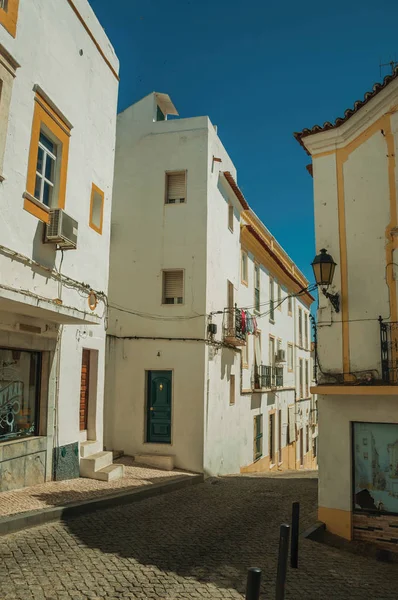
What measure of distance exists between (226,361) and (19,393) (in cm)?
A: 852

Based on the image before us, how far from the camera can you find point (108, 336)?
15.0m

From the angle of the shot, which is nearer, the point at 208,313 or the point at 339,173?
the point at 339,173

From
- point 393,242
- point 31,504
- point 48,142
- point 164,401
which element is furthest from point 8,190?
point 164,401

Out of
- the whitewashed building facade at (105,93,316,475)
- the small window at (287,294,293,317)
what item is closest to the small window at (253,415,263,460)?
the whitewashed building facade at (105,93,316,475)

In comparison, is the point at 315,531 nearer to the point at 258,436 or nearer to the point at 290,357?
the point at 258,436

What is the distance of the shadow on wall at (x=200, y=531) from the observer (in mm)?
6305

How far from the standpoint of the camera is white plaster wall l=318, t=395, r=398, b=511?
27.1 feet

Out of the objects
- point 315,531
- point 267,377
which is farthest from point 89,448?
point 267,377

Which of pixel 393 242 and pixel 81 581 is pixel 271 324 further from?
pixel 81 581

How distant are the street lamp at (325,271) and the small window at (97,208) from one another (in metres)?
5.08

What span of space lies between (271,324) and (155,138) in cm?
1054

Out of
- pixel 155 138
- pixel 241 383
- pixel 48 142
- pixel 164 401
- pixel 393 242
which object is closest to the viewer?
pixel 393 242

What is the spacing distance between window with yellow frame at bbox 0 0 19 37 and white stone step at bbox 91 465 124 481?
8.32 meters

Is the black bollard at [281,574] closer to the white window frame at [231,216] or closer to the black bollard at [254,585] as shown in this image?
the black bollard at [254,585]
